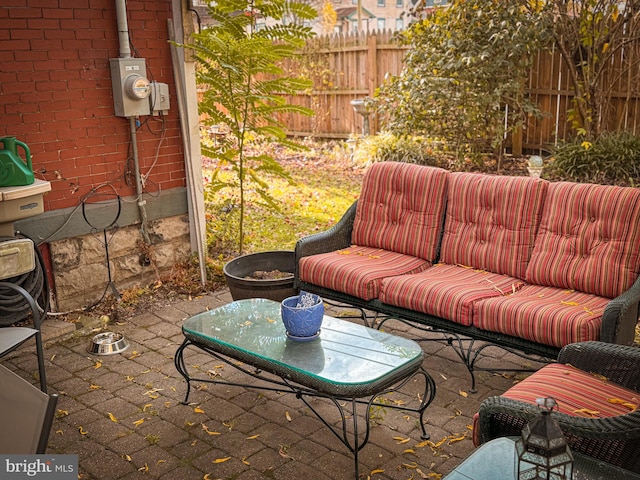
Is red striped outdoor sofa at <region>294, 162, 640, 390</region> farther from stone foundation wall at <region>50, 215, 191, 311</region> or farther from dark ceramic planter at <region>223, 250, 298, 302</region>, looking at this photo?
stone foundation wall at <region>50, 215, 191, 311</region>

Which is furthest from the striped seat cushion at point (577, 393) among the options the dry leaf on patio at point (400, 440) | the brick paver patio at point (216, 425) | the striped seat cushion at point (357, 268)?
the striped seat cushion at point (357, 268)

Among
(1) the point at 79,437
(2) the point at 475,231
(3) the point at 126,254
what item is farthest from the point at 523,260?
(3) the point at 126,254

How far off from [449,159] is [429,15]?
1.94 meters

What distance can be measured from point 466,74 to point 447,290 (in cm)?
533

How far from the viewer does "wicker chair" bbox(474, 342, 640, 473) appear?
255 cm

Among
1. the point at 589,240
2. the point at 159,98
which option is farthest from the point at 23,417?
the point at 159,98

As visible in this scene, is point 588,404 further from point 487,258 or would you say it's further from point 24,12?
point 24,12

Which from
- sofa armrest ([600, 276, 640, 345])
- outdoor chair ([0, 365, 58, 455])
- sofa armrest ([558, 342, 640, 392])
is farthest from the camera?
sofa armrest ([600, 276, 640, 345])

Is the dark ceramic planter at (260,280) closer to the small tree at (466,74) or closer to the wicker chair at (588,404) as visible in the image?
the wicker chair at (588,404)

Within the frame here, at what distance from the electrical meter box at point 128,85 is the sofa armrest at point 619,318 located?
12.1 feet

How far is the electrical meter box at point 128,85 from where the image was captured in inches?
211

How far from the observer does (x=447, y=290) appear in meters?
4.18

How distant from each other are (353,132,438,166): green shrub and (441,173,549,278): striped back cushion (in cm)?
461

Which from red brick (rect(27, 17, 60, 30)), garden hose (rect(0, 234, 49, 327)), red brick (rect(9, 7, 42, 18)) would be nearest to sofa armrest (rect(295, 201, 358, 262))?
garden hose (rect(0, 234, 49, 327))
